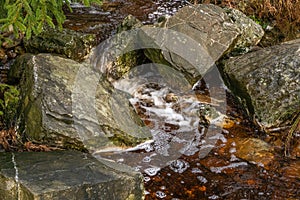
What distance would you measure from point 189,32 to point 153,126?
173cm

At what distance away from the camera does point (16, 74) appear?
561cm

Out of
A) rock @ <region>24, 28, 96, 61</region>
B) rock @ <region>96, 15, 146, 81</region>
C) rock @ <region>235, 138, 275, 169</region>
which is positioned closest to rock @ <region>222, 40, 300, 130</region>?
rock @ <region>235, 138, 275, 169</region>

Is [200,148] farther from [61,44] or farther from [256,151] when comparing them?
[61,44]

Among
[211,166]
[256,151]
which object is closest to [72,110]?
[211,166]

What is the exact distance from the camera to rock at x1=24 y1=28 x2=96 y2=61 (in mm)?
6238

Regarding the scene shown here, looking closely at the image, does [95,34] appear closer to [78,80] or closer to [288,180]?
[78,80]

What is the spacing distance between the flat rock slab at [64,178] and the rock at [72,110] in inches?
20.2

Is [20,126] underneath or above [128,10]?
underneath

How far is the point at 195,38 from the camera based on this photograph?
616cm

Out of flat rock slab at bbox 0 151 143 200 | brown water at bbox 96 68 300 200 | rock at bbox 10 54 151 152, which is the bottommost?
brown water at bbox 96 68 300 200

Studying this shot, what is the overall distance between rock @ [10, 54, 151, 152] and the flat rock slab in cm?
51

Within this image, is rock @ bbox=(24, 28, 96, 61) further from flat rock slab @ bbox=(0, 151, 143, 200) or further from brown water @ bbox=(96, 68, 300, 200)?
flat rock slab @ bbox=(0, 151, 143, 200)

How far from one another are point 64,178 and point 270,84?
3.22 metres

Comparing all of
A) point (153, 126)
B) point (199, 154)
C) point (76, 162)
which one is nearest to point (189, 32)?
point (153, 126)
